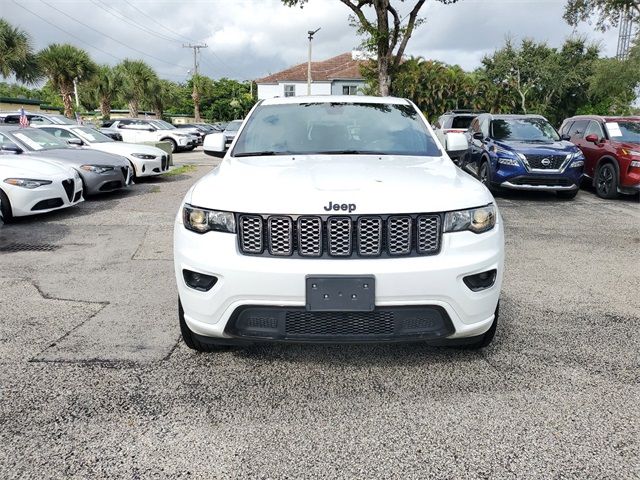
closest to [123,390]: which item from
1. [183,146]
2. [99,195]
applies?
[99,195]

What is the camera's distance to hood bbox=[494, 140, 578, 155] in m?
9.84

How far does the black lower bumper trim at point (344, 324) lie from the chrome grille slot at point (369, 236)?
30cm

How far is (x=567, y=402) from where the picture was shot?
2842 millimetres

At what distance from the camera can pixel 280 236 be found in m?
2.74

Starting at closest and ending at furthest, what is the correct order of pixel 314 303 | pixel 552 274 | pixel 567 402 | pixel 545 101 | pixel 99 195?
pixel 314 303
pixel 567 402
pixel 552 274
pixel 99 195
pixel 545 101

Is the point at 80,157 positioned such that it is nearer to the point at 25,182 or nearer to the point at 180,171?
the point at 25,182

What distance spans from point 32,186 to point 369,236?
6475mm


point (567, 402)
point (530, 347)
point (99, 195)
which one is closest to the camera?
point (567, 402)

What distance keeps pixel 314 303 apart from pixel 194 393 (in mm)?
893

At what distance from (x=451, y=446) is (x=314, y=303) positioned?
931 millimetres

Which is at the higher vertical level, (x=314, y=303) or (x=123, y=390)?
(x=314, y=303)

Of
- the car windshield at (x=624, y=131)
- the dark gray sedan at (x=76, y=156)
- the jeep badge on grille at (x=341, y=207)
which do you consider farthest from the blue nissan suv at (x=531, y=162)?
the jeep badge on grille at (x=341, y=207)

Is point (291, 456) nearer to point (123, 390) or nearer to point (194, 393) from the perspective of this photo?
point (194, 393)

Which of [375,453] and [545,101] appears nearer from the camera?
[375,453]
